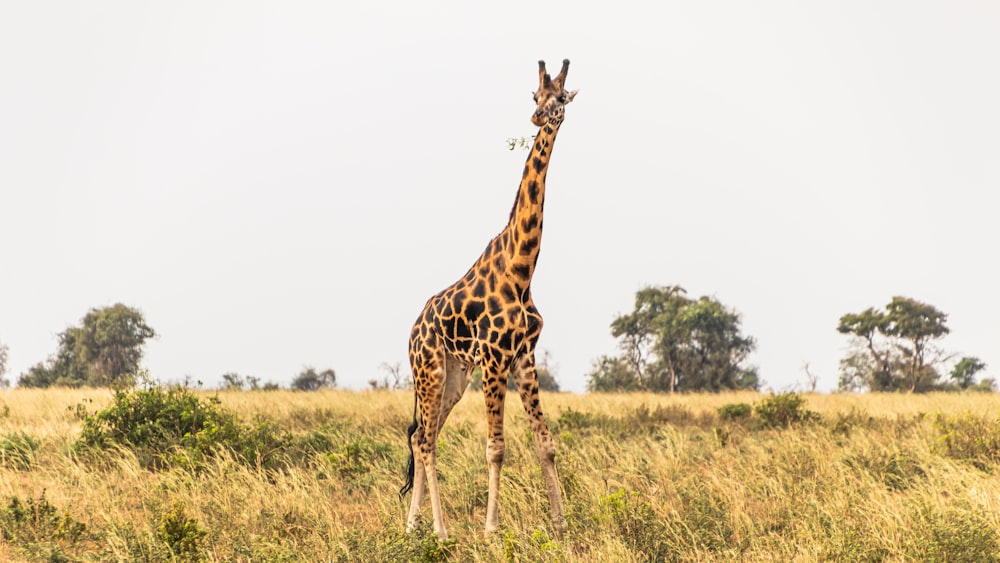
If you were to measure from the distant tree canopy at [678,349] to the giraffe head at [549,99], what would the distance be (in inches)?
1323

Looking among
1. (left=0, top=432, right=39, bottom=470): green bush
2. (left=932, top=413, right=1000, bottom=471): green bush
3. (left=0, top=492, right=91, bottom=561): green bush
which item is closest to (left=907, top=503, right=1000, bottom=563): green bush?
(left=932, top=413, right=1000, bottom=471): green bush

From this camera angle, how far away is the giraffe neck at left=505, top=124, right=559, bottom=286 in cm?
758

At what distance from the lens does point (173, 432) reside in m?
12.1

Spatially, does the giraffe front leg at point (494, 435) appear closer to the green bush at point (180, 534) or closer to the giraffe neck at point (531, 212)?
the giraffe neck at point (531, 212)

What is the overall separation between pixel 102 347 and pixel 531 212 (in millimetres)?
39012

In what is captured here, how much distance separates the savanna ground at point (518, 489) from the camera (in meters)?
7.12

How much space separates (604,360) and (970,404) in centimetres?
2357

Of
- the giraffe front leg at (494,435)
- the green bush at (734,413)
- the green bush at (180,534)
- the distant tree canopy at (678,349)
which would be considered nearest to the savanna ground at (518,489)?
the green bush at (180,534)

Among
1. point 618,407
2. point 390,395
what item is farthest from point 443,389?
point 390,395

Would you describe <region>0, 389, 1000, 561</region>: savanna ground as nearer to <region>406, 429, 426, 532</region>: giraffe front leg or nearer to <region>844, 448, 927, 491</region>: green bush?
<region>844, 448, 927, 491</region>: green bush

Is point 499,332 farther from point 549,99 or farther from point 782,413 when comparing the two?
point 782,413

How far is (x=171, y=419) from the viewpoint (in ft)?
40.0

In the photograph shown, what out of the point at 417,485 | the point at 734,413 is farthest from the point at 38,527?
the point at 734,413

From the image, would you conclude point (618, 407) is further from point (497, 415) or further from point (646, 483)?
point (497, 415)
